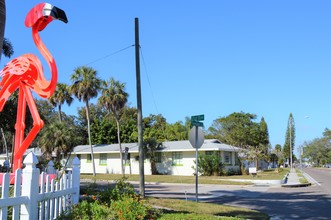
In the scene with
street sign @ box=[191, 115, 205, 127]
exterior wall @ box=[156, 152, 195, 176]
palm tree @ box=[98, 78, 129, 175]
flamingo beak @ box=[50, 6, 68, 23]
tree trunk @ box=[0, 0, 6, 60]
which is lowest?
exterior wall @ box=[156, 152, 195, 176]

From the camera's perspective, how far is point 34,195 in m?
5.50

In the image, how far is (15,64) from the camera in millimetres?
12016

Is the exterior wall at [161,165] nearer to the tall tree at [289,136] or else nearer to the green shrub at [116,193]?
the green shrub at [116,193]

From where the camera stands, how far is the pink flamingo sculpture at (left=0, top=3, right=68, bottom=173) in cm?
1001

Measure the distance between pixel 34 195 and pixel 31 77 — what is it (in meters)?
6.65

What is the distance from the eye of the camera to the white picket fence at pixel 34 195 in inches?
192

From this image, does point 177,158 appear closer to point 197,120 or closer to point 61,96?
point 61,96

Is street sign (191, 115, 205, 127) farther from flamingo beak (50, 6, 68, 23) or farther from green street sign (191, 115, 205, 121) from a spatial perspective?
flamingo beak (50, 6, 68, 23)

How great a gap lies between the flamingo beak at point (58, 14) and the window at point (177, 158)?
A: 33.2 m

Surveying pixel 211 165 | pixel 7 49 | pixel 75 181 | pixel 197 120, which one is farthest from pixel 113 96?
pixel 75 181

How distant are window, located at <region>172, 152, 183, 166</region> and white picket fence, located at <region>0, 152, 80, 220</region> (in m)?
34.8

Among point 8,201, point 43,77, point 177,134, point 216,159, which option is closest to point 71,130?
point 216,159

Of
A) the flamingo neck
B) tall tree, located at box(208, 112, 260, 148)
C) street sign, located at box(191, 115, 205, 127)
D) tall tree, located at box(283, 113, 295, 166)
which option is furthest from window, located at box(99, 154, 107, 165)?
tall tree, located at box(283, 113, 295, 166)

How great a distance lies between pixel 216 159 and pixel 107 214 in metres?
31.5
